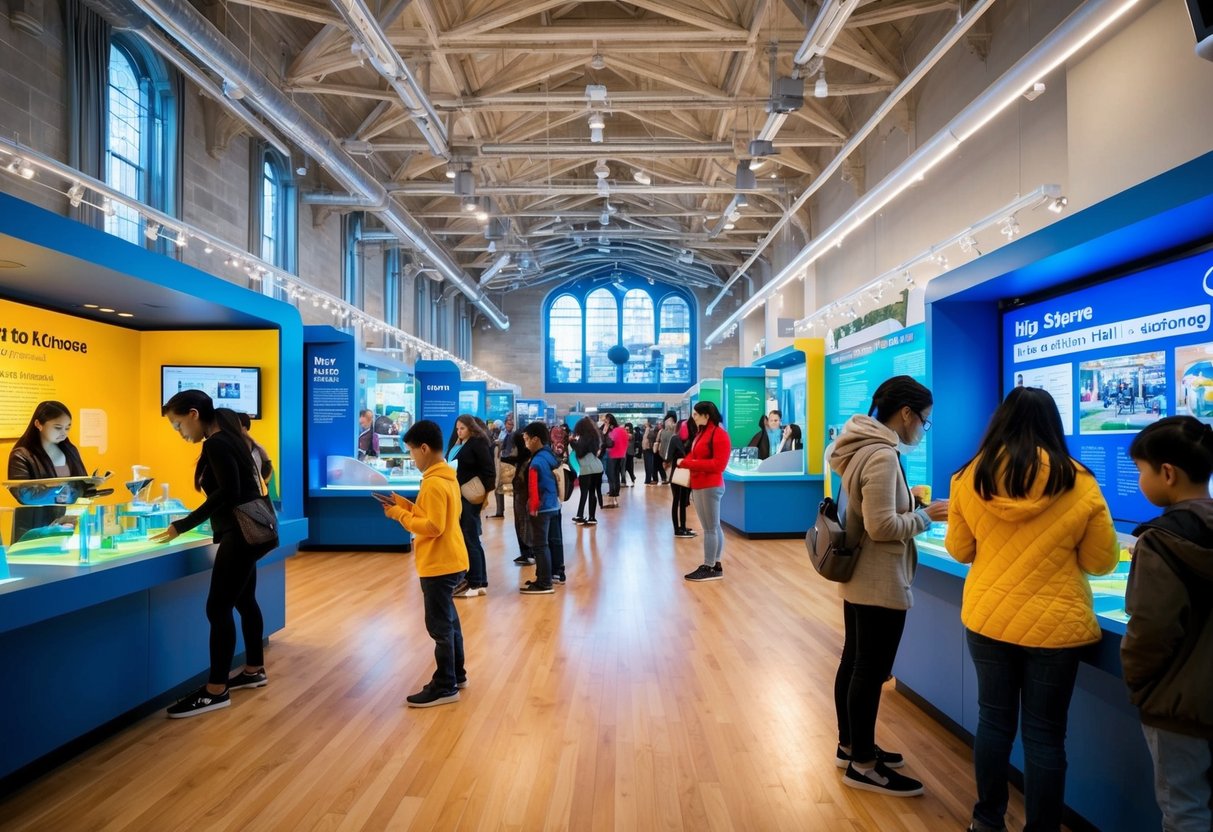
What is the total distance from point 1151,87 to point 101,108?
9005 mm

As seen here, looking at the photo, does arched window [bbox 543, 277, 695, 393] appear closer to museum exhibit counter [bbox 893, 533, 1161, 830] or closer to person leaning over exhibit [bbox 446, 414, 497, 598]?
person leaning over exhibit [bbox 446, 414, 497, 598]

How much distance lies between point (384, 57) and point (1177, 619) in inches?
Answer: 278

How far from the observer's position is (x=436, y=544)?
11.3 ft

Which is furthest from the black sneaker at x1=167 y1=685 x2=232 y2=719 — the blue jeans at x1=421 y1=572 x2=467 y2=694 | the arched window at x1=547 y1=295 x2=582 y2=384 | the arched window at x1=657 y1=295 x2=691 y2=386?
the arched window at x1=657 y1=295 x2=691 y2=386

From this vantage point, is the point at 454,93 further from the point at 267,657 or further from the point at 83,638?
the point at 83,638

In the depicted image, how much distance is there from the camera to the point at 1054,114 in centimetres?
676

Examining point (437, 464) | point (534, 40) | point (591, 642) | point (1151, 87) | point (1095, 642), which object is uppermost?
point (534, 40)

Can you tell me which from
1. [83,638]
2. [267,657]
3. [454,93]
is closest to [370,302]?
[454,93]

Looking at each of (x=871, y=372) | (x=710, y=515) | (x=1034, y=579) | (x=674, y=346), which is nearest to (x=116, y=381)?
(x=710, y=515)

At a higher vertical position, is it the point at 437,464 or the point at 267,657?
the point at 437,464

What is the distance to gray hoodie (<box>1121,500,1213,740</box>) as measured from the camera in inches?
63.5

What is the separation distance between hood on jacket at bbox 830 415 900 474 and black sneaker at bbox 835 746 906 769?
43.2 inches

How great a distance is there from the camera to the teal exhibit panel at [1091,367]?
2.23m

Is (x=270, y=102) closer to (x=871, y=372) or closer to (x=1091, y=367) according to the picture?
(x=871, y=372)
